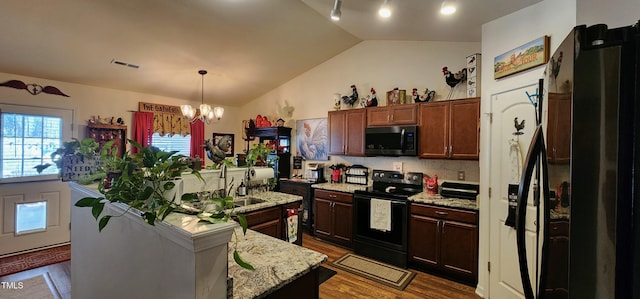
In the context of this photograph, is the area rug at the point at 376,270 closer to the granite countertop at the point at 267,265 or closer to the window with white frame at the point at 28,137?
the granite countertop at the point at 267,265

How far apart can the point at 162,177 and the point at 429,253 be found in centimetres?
296

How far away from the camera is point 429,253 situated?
307 cm

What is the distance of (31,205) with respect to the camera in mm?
3686

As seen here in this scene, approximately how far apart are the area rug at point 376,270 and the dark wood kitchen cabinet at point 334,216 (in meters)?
0.36

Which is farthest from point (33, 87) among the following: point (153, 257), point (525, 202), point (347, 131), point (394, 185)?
point (525, 202)

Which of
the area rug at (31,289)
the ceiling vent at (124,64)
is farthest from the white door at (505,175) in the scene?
the ceiling vent at (124,64)

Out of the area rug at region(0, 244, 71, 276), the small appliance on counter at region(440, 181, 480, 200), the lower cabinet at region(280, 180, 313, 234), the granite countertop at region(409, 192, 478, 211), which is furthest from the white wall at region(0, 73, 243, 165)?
the small appliance on counter at region(440, 181, 480, 200)

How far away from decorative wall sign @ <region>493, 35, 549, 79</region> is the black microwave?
1.21 metres

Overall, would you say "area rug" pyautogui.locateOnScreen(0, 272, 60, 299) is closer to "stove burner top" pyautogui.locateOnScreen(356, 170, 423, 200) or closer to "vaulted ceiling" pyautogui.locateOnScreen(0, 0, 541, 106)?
"vaulted ceiling" pyautogui.locateOnScreen(0, 0, 541, 106)

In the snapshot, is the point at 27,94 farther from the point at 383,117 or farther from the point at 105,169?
the point at 383,117

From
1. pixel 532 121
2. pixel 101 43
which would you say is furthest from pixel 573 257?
pixel 101 43

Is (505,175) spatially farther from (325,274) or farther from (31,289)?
(31,289)

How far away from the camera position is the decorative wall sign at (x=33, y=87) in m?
3.48

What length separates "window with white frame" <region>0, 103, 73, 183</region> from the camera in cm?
350
